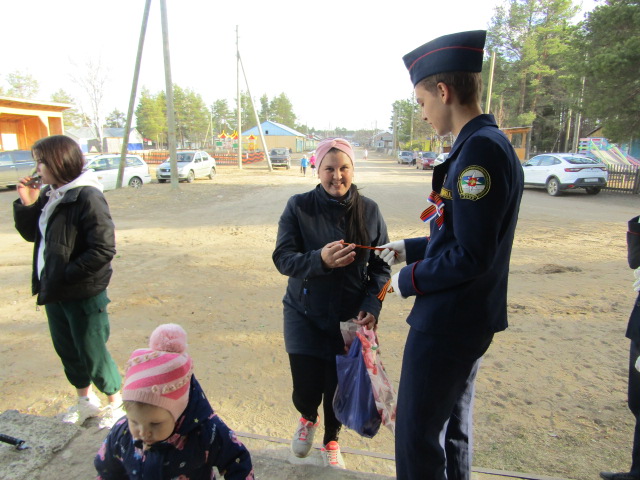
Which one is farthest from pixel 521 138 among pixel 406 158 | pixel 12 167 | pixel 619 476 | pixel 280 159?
pixel 619 476

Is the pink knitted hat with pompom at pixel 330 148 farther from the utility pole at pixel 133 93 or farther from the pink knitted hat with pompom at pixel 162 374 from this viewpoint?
the utility pole at pixel 133 93

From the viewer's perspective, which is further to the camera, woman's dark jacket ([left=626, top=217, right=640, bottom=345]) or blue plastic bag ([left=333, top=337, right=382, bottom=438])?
woman's dark jacket ([left=626, top=217, right=640, bottom=345])

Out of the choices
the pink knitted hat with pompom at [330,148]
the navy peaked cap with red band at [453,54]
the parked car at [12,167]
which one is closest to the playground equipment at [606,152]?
the pink knitted hat with pompom at [330,148]

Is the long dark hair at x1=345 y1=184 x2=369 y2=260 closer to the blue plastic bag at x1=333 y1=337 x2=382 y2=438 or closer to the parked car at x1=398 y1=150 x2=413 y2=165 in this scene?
the blue plastic bag at x1=333 y1=337 x2=382 y2=438

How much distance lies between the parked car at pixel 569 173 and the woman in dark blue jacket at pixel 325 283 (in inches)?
649

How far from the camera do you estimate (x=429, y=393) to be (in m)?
1.63

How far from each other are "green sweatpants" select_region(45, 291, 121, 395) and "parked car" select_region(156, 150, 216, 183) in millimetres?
19277

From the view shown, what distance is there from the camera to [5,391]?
340 cm

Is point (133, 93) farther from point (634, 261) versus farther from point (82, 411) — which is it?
point (634, 261)

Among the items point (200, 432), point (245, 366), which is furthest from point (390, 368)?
point (200, 432)

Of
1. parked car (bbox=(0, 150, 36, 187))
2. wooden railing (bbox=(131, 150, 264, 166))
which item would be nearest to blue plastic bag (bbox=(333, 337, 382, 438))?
parked car (bbox=(0, 150, 36, 187))

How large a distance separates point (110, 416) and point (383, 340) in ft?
8.58

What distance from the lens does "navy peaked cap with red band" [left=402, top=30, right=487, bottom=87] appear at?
1.53m

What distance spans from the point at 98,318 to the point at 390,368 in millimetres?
2434
